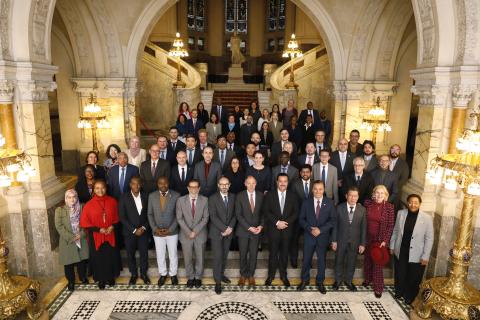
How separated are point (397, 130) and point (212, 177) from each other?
6.72 metres

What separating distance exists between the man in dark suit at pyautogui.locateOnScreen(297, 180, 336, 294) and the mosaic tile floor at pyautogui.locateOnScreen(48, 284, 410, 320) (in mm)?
442

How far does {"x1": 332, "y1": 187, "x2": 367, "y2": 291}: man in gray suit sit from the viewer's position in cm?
514

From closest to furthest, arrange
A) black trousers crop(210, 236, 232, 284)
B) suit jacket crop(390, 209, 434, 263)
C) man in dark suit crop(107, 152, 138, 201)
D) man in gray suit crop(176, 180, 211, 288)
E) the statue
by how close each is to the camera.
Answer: suit jacket crop(390, 209, 434, 263), man in gray suit crop(176, 180, 211, 288), black trousers crop(210, 236, 232, 284), man in dark suit crop(107, 152, 138, 201), the statue

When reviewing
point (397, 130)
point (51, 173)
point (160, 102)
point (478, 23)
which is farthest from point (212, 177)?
point (160, 102)

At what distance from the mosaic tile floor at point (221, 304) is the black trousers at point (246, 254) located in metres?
0.25

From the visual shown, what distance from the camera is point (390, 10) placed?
8.63 m

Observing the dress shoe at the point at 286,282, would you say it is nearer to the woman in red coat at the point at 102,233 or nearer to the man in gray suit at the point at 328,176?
the man in gray suit at the point at 328,176

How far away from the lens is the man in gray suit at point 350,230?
5.14 metres

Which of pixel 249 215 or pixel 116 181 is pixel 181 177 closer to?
pixel 116 181

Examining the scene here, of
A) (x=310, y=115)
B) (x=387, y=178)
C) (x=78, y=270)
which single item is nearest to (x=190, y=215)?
(x=78, y=270)

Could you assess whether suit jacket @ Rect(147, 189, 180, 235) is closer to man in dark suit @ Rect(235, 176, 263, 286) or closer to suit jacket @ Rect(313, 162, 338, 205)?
man in dark suit @ Rect(235, 176, 263, 286)

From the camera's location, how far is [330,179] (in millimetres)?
5859

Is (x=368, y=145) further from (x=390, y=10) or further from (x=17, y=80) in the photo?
(x=17, y=80)

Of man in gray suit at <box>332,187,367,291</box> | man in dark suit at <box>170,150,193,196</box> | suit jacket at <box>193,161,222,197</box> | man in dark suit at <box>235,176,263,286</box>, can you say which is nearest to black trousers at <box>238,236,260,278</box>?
man in dark suit at <box>235,176,263,286</box>
